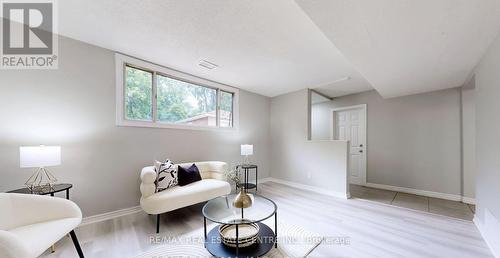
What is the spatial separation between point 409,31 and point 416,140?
3.04 m

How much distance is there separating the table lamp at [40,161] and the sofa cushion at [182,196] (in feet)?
3.15

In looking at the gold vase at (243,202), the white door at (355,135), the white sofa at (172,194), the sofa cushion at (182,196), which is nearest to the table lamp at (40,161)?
the white sofa at (172,194)

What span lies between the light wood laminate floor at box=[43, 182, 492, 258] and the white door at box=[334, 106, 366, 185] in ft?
5.12

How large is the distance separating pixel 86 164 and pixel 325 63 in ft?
12.0

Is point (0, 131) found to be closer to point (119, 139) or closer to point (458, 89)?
point (119, 139)

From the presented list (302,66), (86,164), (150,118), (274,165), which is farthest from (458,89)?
(86,164)

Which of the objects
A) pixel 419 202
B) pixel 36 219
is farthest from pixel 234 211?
pixel 419 202

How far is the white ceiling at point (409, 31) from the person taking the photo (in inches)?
55.5

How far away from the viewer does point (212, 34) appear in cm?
210

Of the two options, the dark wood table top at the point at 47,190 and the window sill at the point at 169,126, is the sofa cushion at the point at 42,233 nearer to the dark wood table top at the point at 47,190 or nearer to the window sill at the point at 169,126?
the dark wood table top at the point at 47,190

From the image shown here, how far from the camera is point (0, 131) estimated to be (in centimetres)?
188

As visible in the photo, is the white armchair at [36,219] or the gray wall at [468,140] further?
the gray wall at [468,140]

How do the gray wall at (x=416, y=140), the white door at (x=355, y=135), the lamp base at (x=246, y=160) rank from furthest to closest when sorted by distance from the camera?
the white door at (x=355, y=135) < the lamp base at (x=246, y=160) < the gray wall at (x=416, y=140)
